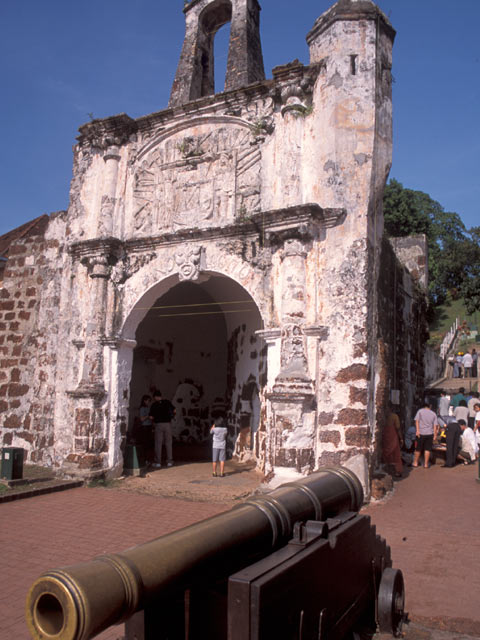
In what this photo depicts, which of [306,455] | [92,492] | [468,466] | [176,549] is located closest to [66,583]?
[176,549]

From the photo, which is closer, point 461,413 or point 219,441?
point 219,441

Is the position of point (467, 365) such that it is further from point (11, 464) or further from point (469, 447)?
point (11, 464)

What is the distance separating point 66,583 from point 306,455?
5.77 metres

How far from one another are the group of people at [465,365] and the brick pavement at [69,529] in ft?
57.3

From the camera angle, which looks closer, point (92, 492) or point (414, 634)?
point (414, 634)

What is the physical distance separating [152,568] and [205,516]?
4.80m

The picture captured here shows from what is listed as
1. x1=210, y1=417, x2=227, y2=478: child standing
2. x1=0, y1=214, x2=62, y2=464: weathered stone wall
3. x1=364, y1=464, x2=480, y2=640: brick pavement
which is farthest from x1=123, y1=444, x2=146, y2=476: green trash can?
x1=364, y1=464, x2=480, y2=640: brick pavement

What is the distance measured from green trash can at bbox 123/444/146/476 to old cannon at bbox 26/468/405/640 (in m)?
6.66

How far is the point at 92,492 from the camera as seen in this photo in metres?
8.23

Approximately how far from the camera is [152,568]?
6.77ft

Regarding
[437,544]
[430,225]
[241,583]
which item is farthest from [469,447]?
[430,225]

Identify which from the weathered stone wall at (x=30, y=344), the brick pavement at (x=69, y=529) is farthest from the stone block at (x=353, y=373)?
the weathered stone wall at (x=30, y=344)

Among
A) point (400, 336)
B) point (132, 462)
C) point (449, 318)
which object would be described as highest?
point (449, 318)

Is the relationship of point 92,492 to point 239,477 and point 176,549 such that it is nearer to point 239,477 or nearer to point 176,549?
point 239,477
